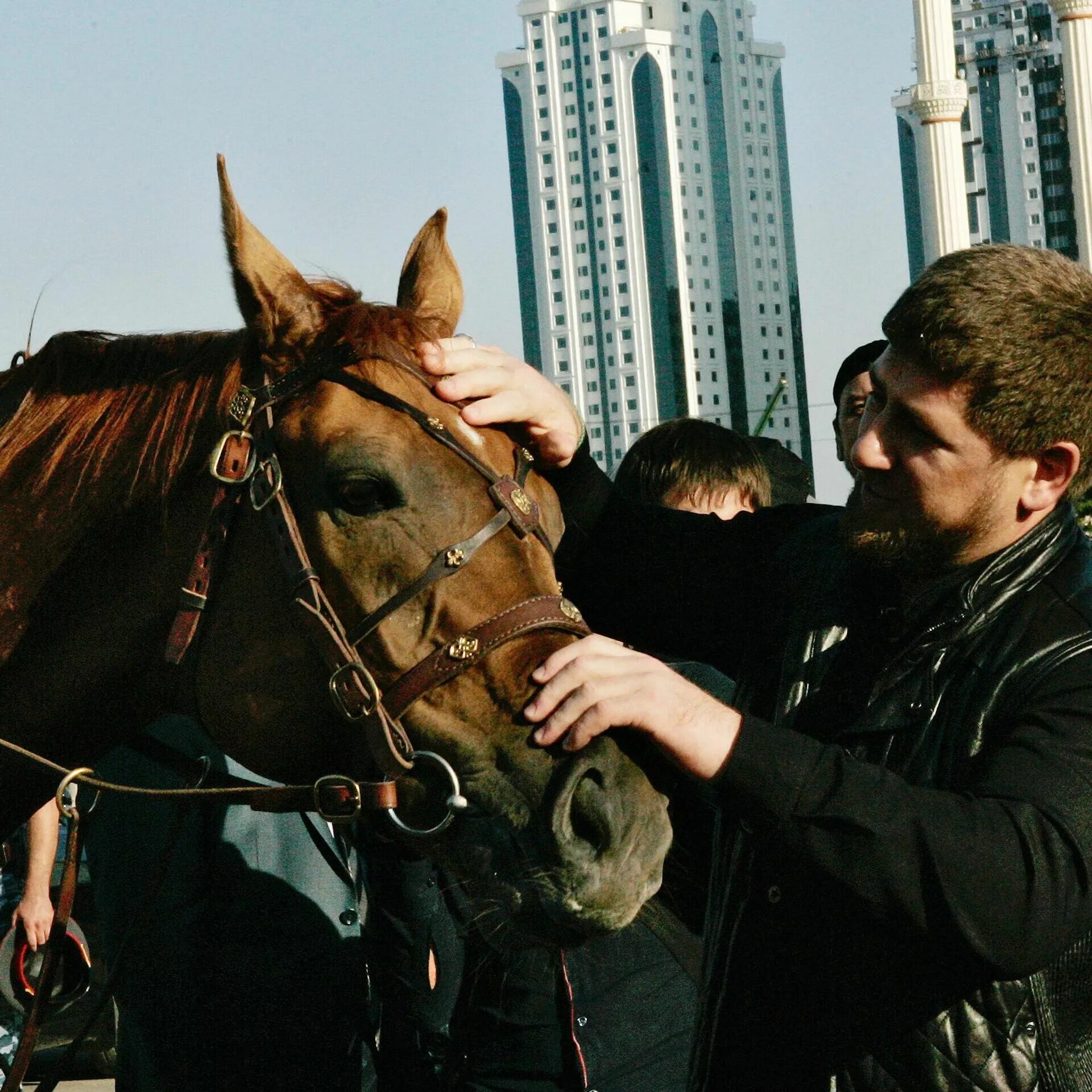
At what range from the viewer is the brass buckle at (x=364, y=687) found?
2129 millimetres

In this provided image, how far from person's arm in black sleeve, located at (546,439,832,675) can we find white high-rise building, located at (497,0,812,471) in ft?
220

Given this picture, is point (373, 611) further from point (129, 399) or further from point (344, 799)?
point (129, 399)

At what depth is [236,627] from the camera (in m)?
2.27

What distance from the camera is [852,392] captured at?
3922 millimetres

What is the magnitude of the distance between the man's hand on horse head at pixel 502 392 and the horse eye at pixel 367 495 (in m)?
0.19

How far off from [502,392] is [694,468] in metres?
1.83

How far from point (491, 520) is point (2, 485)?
85 centimetres

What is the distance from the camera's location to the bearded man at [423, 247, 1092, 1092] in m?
1.82

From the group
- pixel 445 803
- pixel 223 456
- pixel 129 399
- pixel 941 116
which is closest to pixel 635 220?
pixel 941 116

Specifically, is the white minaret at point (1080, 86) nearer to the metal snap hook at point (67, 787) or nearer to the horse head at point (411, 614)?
the horse head at point (411, 614)

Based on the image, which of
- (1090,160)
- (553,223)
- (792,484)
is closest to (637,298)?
(553,223)

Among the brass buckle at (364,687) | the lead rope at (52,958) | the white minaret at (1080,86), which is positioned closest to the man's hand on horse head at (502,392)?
the brass buckle at (364,687)

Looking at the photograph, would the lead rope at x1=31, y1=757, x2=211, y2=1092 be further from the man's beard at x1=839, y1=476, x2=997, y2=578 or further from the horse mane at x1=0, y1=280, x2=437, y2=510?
the man's beard at x1=839, y1=476, x2=997, y2=578

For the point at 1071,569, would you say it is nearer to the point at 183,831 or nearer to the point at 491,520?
the point at 491,520
